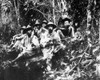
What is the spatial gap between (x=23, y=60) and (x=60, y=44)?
0.61 ft

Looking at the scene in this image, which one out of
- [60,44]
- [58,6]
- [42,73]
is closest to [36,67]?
[42,73]

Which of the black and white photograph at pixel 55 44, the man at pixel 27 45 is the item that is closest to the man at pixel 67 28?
the black and white photograph at pixel 55 44

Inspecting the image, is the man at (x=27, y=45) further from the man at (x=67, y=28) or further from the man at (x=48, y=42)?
the man at (x=67, y=28)

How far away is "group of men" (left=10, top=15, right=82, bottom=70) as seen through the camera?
0.91 m

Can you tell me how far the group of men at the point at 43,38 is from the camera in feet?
2.97

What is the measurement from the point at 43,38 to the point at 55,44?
0.06 m

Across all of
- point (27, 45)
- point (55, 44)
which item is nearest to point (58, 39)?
point (55, 44)

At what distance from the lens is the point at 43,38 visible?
3.04 feet

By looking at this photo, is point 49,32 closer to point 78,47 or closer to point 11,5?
point 78,47

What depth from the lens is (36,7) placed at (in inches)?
42.9

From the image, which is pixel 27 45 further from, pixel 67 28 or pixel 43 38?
pixel 67 28

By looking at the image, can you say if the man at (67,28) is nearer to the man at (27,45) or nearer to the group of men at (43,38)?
the group of men at (43,38)

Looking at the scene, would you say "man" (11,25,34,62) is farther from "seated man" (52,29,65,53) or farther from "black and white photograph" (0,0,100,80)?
"seated man" (52,29,65,53)

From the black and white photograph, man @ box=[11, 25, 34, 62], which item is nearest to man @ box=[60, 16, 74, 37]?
the black and white photograph
